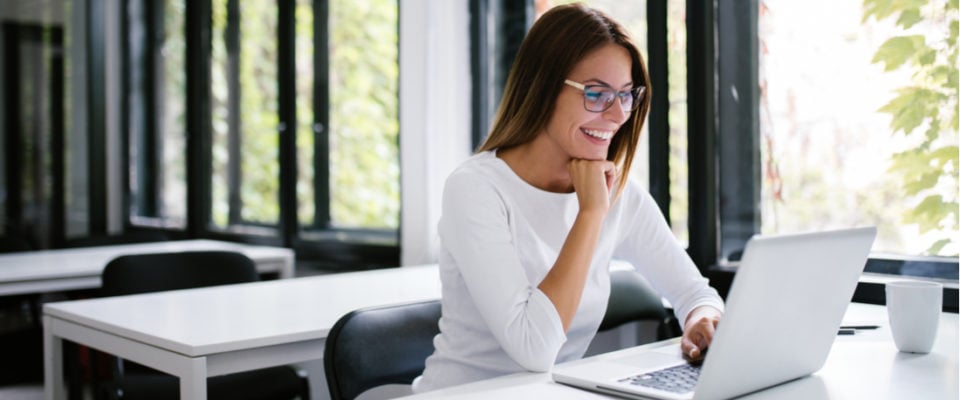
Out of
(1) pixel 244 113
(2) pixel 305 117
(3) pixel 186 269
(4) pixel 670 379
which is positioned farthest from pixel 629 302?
(1) pixel 244 113

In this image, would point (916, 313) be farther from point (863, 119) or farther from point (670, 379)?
point (863, 119)

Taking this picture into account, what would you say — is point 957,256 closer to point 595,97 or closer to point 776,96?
point 776,96

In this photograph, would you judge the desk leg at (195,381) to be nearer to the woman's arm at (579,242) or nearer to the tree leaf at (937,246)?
the woman's arm at (579,242)

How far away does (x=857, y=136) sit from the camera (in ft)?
7.93

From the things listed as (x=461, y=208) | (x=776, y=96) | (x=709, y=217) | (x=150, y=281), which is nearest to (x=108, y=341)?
(x=150, y=281)

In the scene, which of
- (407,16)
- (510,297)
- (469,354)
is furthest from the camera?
(407,16)

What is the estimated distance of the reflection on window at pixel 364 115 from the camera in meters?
4.16


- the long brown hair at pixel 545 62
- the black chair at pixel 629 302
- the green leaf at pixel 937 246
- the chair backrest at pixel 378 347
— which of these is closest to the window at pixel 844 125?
the green leaf at pixel 937 246

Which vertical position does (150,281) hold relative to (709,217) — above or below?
below

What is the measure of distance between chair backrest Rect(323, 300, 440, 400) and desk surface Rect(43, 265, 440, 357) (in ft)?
0.79

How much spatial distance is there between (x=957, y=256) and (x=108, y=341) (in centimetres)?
201

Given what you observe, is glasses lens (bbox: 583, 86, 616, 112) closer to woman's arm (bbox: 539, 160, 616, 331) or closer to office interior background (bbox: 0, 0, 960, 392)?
woman's arm (bbox: 539, 160, 616, 331)

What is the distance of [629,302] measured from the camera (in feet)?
7.63

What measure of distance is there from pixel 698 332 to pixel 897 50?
1.18 meters
